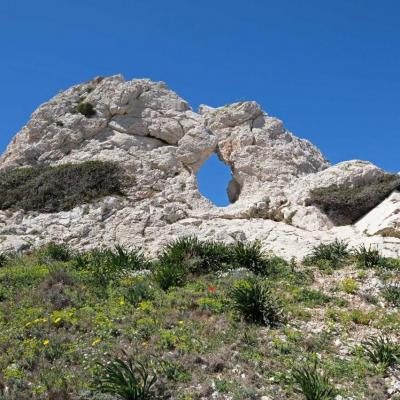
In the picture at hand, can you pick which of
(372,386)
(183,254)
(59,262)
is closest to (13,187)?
(59,262)

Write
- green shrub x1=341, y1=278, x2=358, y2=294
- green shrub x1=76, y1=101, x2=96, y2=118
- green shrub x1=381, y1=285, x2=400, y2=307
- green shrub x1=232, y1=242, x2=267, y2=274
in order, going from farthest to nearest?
1. green shrub x1=76, y1=101, x2=96, y2=118
2. green shrub x1=232, y1=242, x2=267, y2=274
3. green shrub x1=341, y1=278, x2=358, y2=294
4. green shrub x1=381, y1=285, x2=400, y2=307

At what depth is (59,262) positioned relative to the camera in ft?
56.2

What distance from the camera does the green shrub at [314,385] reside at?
26.9 ft

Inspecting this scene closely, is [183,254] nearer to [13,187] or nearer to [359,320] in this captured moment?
[359,320]

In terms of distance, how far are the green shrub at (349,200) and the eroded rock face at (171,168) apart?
420 millimetres

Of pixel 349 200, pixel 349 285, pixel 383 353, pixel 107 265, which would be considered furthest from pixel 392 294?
pixel 349 200

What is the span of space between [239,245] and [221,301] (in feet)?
13.4

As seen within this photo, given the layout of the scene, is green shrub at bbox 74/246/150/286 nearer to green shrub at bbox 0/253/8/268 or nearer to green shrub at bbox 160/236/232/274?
green shrub at bbox 160/236/232/274

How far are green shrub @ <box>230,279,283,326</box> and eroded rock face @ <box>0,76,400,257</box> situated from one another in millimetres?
6404

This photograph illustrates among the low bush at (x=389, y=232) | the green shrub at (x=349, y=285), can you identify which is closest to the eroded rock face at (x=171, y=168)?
the low bush at (x=389, y=232)

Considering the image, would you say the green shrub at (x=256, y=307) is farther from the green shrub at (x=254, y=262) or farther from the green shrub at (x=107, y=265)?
the green shrub at (x=107, y=265)

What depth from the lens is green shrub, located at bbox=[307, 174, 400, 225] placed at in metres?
21.5

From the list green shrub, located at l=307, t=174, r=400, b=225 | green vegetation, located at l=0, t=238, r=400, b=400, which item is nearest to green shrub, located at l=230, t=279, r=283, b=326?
green vegetation, located at l=0, t=238, r=400, b=400

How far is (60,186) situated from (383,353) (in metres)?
16.2
